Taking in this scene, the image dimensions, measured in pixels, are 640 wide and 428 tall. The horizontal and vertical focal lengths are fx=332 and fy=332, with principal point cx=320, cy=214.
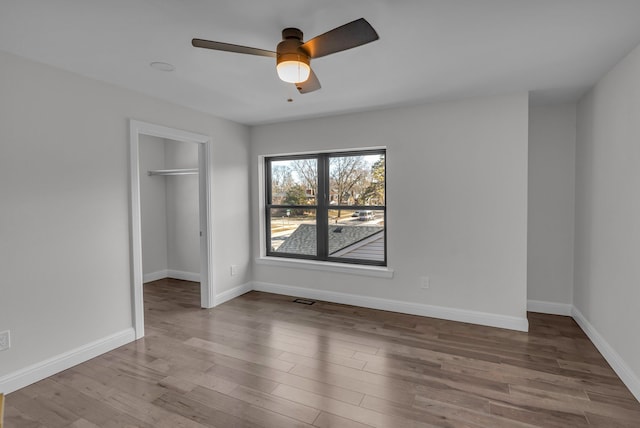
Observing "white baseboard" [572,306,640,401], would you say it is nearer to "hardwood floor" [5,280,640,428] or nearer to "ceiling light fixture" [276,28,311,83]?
"hardwood floor" [5,280,640,428]

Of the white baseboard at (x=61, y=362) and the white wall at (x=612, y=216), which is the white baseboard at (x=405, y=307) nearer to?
the white wall at (x=612, y=216)

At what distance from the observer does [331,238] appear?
454 cm

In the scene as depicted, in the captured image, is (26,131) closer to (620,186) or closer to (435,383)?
(435,383)

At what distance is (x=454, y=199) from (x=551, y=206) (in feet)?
4.07

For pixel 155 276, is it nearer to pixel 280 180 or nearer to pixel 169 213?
pixel 169 213

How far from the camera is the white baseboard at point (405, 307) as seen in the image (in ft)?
11.3

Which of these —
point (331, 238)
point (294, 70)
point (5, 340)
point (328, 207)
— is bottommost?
point (5, 340)

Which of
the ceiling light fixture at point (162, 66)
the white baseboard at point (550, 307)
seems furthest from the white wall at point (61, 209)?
the white baseboard at point (550, 307)

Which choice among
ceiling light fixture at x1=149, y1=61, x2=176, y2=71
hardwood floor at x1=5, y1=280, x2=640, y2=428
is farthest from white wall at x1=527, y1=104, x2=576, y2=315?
ceiling light fixture at x1=149, y1=61, x2=176, y2=71

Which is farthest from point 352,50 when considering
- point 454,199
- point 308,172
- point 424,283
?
point 424,283

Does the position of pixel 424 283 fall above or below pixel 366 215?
below

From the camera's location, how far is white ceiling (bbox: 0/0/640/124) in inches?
72.0

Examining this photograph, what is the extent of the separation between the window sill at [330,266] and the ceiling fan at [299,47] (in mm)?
2655

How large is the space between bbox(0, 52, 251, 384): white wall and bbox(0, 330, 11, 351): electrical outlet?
3 cm
